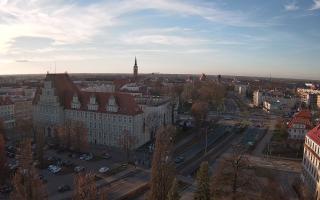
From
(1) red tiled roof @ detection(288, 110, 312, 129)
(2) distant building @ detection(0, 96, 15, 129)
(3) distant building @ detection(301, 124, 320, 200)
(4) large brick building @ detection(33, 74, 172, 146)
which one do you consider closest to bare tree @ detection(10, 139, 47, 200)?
(4) large brick building @ detection(33, 74, 172, 146)

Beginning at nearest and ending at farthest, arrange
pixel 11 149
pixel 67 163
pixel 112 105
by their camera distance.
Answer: pixel 67 163 < pixel 11 149 < pixel 112 105

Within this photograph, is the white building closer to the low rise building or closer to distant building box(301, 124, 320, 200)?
distant building box(301, 124, 320, 200)

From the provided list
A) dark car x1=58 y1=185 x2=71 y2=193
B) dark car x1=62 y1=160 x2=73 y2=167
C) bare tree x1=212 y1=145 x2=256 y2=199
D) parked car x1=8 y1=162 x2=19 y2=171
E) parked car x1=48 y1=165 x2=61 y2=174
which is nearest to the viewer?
bare tree x1=212 y1=145 x2=256 y2=199

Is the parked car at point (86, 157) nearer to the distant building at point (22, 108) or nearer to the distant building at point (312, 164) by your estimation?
the distant building at point (312, 164)

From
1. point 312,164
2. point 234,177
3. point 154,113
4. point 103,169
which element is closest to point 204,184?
point 234,177

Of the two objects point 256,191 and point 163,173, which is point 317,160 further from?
point 163,173

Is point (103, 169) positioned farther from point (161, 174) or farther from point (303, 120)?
point (303, 120)

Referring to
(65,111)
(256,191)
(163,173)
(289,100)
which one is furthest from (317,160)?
(289,100)
